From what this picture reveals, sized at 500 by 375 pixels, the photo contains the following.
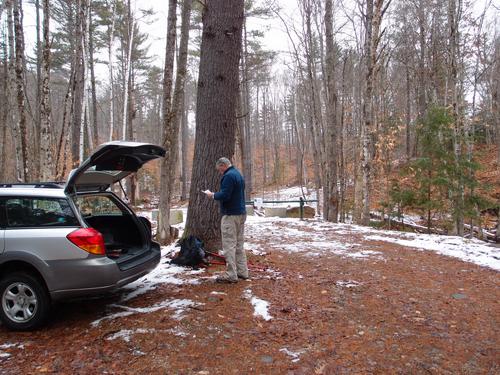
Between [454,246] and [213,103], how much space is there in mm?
6367

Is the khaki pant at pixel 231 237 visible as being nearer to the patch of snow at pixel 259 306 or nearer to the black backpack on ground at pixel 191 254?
the patch of snow at pixel 259 306

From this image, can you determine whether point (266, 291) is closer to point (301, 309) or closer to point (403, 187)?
point (301, 309)

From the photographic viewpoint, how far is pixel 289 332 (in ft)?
12.7

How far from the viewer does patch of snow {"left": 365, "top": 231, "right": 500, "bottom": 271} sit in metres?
7.26

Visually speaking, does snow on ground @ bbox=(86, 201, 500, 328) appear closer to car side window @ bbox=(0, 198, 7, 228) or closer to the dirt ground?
the dirt ground

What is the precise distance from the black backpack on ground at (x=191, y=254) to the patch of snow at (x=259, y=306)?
1.35m

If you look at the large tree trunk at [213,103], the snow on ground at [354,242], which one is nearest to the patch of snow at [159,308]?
the large tree trunk at [213,103]

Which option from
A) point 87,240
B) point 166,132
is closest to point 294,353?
point 87,240

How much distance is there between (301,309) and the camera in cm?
452

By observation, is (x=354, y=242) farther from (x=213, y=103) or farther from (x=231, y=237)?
(x=213, y=103)

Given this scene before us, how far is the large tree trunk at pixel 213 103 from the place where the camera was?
20.6 ft

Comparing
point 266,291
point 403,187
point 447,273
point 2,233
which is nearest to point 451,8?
point 403,187

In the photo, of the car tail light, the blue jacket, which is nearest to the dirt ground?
the car tail light

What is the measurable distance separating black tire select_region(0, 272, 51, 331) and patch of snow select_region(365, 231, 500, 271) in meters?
7.19
